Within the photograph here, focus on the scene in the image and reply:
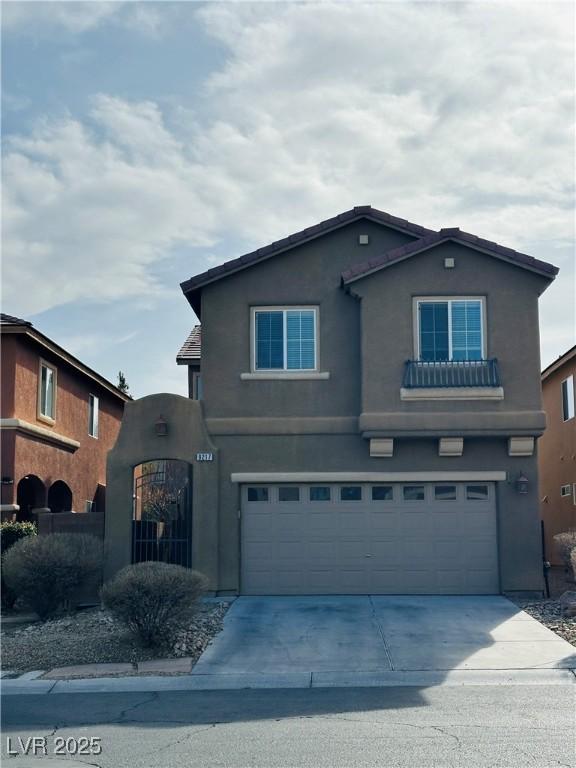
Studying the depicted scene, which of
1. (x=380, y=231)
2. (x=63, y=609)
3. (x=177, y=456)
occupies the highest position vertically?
(x=380, y=231)

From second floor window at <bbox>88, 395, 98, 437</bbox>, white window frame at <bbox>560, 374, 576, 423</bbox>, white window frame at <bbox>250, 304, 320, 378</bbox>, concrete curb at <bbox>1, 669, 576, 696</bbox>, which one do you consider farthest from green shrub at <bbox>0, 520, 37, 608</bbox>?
white window frame at <bbox>560, 374, 576, 423</bbox>

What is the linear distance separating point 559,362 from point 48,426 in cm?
1385

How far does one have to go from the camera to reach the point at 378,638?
14477 millimetres

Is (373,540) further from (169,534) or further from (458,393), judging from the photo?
(169,534)

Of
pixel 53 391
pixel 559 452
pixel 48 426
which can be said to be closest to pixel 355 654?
pixel 48 426

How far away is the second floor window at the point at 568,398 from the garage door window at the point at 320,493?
9.12 meters

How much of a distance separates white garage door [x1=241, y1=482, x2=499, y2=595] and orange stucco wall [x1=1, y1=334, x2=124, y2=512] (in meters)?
5.61

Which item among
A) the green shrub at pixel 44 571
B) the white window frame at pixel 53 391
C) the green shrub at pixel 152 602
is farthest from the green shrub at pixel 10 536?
the green shrub at pixel 152 602

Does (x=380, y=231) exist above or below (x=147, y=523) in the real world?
above

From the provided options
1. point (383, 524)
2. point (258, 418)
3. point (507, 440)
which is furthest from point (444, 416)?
point (258, 418)

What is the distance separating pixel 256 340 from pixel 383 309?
2.78 m

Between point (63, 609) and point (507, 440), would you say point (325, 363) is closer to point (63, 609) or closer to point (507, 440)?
point (507, 440)

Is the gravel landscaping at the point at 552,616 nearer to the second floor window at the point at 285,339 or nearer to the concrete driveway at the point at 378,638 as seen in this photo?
the concrete driveway at the point at 378,638

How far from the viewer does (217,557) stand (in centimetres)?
1817
